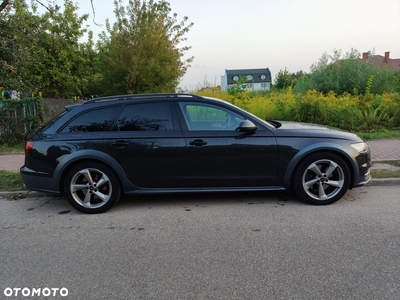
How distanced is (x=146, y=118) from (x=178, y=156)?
0.74 metres

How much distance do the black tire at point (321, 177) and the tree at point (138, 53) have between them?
997 cm

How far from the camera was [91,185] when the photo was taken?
436cm

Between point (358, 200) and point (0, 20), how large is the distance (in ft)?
50.2

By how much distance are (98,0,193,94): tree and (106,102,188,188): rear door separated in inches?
352

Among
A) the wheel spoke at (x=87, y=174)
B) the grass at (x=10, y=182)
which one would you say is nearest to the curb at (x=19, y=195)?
the grass at (x=10, y=182)

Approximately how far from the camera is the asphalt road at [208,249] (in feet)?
8.39

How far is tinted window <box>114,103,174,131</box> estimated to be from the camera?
4.43m

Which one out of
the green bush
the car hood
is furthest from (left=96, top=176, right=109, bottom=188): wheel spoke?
the green bush

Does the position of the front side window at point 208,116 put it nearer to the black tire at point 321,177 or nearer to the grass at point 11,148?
the black tire at point 321,177

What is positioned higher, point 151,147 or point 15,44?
point 15,44

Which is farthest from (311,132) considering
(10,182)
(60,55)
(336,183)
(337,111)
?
(60,55)

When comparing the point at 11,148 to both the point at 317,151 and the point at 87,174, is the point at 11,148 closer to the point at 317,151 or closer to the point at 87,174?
the point at 87,174

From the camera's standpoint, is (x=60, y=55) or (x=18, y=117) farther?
(x=60, y=55)

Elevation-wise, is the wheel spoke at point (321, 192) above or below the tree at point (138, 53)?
below
